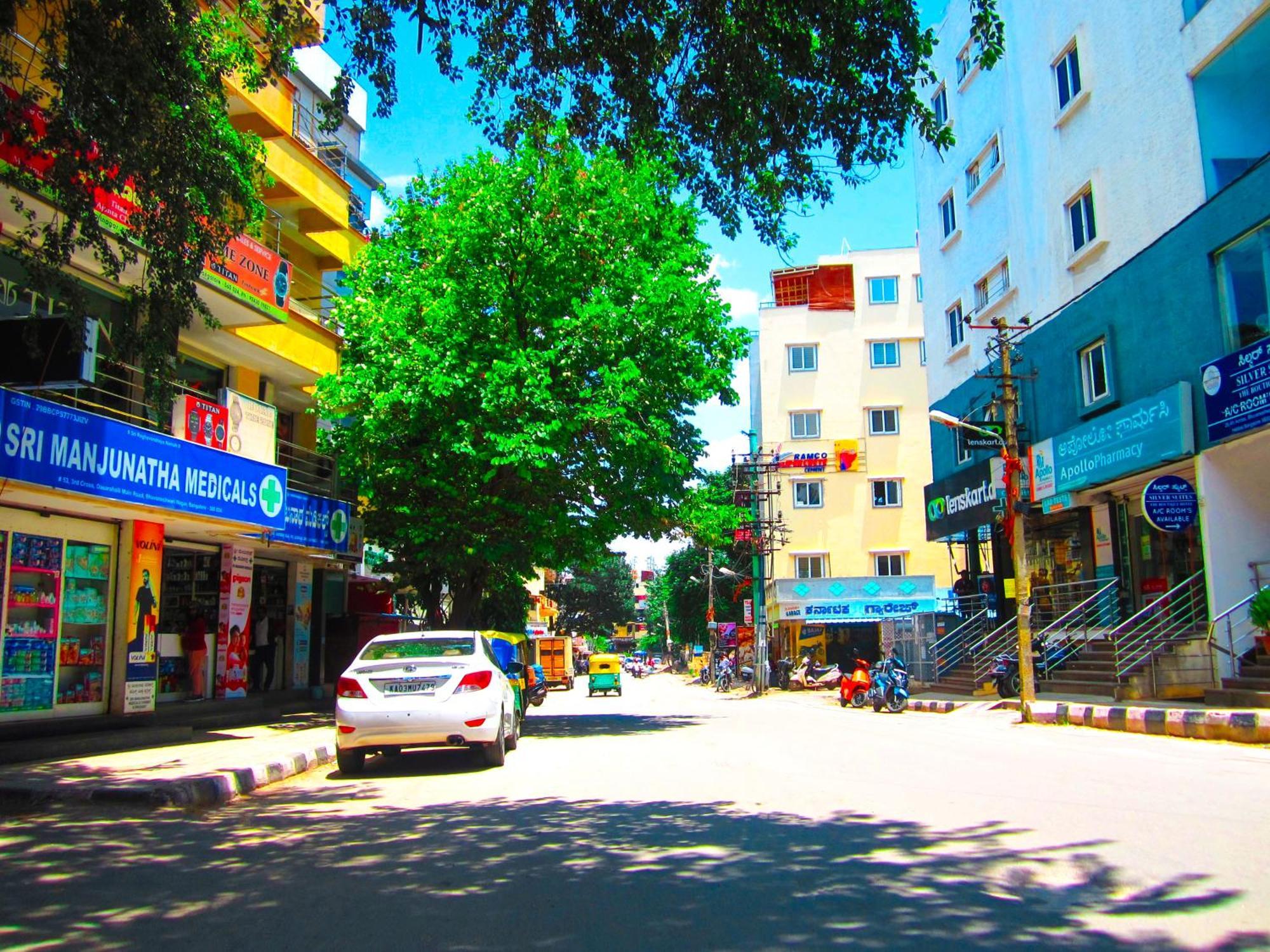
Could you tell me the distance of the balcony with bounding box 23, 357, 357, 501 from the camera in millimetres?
14234

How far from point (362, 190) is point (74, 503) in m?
24.5

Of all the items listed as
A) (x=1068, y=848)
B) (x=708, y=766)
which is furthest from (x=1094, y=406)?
(x=1068, y=848)

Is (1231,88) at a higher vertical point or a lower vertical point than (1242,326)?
higher

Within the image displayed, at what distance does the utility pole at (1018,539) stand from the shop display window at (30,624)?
1571 centimetres

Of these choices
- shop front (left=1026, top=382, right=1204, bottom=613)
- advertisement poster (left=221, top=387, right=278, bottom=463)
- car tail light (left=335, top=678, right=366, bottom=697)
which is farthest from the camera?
shop front (left=1026, top=382, right=1204, bottom=613)

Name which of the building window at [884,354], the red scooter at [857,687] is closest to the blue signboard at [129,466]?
the red scooter at [857,687]

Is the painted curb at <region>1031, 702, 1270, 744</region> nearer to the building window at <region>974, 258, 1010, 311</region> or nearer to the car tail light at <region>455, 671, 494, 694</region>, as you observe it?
the car tail light at <region>455, 671, 494, 694</region>

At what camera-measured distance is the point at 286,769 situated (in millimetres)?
12086

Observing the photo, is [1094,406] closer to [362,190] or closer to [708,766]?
[708,766]

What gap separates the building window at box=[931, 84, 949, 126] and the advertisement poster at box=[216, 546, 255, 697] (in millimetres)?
23530

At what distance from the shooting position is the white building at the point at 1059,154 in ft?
60.6

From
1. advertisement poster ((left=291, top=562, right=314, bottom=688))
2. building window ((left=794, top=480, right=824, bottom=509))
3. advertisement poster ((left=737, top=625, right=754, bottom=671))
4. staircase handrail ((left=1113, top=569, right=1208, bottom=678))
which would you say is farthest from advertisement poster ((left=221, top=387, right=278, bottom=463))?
building window ((left=794, top=480, right=824, bottom=509))

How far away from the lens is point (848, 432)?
156ft

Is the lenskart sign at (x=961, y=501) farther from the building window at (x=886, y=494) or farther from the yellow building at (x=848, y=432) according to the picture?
the building window at (x=886, y=494)
